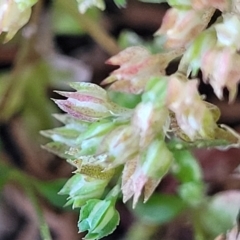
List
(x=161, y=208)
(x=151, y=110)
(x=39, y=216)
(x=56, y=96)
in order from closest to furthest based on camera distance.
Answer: (x=151, y=110)
(x=39, y=216)
(x=161, y=208)
(x=56, y=96)

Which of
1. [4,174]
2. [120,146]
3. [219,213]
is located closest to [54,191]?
[4,174]

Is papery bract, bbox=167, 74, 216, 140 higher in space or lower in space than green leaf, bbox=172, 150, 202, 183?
higher

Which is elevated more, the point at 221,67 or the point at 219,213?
the point at 221,67

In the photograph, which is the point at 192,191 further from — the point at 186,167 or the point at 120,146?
the point at 120,146

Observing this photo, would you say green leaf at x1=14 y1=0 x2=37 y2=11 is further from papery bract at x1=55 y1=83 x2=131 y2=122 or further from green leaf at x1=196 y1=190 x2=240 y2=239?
green leaf at x1=196 y1=190 x2=240 y2=239

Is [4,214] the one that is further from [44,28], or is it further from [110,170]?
[110,170]

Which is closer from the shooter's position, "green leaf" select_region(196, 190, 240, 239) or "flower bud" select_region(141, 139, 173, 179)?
"flower bud" select_region(141, 139, 173, 179)

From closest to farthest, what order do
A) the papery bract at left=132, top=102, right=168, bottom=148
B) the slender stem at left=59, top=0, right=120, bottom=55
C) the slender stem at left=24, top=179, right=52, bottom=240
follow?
the papery bract at left=132, top=102, right=168, bottom=148, the slender stem at left=24, top=179, right=52, bottom=240, the slender stem at left=59, top=0, right=120, bottom=55

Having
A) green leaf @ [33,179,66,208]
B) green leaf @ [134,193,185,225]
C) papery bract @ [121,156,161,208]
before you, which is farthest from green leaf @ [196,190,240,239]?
papery bract @ [121,156,161,208]

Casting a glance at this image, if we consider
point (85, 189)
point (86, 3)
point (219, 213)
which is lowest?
point (219, 213)
